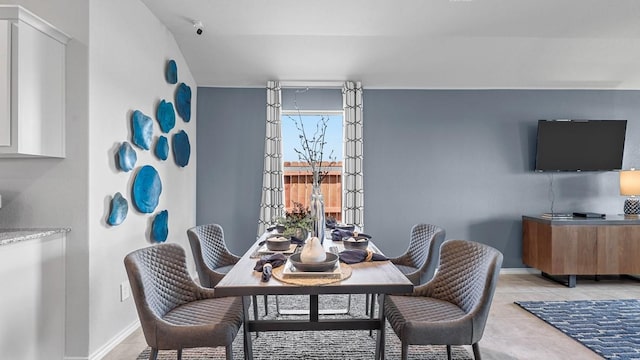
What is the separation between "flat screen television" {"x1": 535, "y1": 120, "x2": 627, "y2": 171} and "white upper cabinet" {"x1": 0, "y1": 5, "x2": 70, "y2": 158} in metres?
4.79

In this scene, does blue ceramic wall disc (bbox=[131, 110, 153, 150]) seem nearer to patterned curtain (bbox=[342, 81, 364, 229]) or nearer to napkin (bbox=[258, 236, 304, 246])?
napkin (bbox=[258, 236, 304, 246])

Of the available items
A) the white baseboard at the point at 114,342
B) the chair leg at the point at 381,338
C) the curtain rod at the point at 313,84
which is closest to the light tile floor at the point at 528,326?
the white baseboard at the point at 114,342

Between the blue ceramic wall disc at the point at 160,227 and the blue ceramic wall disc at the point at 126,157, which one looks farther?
the blue ceramic wall disc at the point at 160,227

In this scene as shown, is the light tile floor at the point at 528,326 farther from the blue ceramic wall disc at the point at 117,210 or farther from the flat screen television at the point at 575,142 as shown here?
the flat screen television at the point at 575,142

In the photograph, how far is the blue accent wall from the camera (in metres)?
4.39

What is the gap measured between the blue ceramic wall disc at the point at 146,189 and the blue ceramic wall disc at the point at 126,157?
163mm

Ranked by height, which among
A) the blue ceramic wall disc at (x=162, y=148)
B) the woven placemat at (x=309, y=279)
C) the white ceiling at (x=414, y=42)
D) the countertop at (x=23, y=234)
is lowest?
the woven placemat at (x=309, y=279)

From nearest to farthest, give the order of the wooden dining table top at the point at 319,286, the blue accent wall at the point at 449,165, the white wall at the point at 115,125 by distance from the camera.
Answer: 1. the wooden dining table top at the point at 319,286
2. the white wall at the point at 115,125
3. the blue accent wall at the point at 449,165

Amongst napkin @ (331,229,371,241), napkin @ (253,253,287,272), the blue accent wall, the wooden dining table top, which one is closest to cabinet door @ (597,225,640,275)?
the blue accent wall

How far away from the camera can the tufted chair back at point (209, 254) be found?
2.50 m

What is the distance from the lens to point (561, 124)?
4.27 metres

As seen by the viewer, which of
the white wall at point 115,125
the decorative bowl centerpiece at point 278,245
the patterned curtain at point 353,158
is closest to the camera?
the decorative bowl centerpiece at point 278,245

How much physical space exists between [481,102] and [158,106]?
374 centimetres

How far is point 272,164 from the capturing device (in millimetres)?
4266
